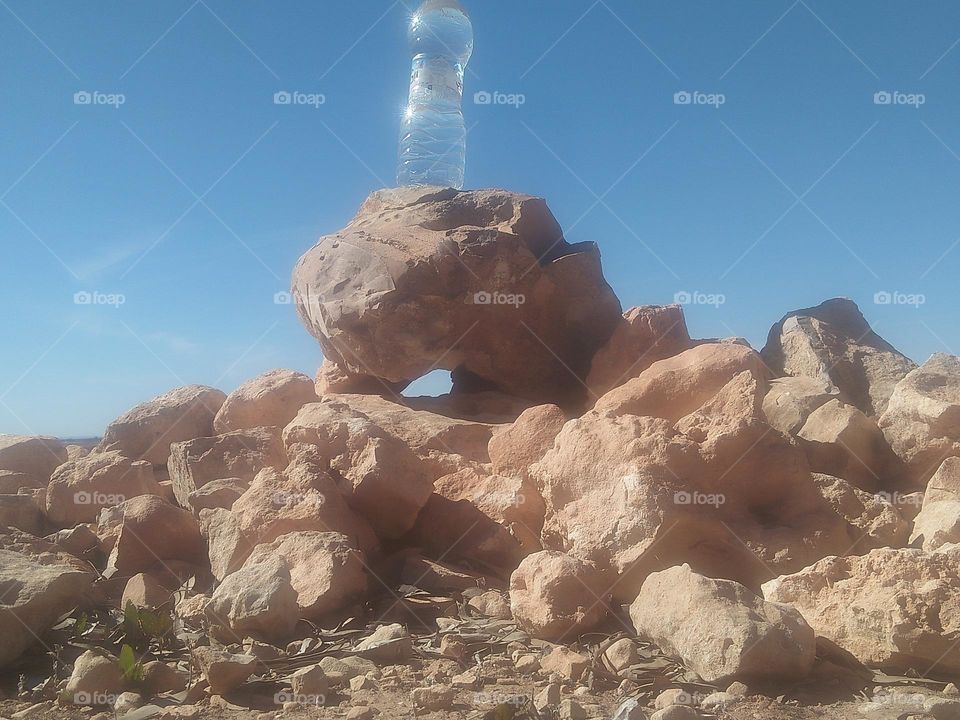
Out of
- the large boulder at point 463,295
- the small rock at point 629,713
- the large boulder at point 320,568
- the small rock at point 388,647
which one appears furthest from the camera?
the large boulder at point 463,295

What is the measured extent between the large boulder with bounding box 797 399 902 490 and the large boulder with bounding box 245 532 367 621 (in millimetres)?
3072

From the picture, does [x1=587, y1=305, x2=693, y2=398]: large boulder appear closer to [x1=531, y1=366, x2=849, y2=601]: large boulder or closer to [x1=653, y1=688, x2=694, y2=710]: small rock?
[x1=531, y1=366, x2=849, y2=601]: large boulder

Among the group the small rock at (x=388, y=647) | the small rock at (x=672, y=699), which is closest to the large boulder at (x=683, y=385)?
the small rock at (x=388, y=647)

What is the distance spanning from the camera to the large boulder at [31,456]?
7777 mm

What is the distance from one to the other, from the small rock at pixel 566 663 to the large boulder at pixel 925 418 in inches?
120

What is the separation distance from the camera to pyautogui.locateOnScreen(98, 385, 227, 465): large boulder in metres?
7.52

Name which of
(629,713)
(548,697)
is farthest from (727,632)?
(548,697)

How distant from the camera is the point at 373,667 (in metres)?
3.46

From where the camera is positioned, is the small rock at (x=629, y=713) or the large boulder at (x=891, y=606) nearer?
the small rock at (x=629, y=713)

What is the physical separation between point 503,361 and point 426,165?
566 cm

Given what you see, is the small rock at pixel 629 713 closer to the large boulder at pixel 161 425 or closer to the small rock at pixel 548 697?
the small rock at pixel 548 697

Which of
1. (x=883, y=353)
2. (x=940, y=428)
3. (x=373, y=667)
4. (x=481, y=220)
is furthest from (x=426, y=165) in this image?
(x=373, y=667)

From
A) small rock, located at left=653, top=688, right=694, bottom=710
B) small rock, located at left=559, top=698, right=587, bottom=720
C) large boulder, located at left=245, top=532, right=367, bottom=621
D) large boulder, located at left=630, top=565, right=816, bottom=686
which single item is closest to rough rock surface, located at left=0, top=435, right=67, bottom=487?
large boulder, located at left=245, top=532, right=367, bottom=621

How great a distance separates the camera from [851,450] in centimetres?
515
